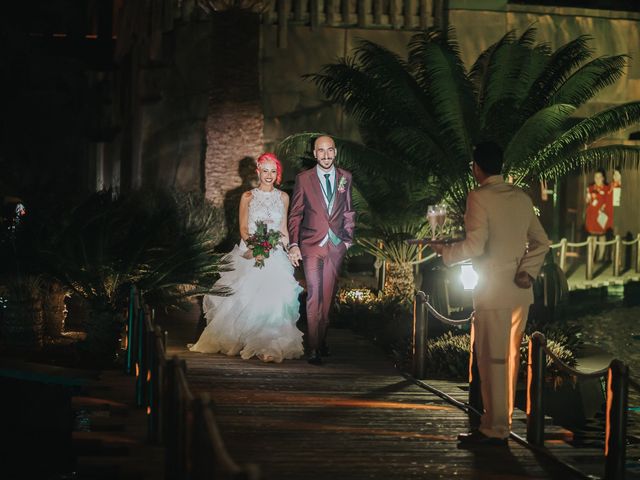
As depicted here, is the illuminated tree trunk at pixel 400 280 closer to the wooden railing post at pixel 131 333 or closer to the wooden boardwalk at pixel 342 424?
the wooden boardwalk at pixel 342 424

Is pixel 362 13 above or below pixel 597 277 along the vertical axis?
above

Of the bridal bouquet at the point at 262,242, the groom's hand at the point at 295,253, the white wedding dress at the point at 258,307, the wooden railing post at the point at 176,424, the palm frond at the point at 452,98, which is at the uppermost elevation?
the palm frond at the point at 452,98

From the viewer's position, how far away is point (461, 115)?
15539mm

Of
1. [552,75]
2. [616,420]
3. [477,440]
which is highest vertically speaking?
[552,75]

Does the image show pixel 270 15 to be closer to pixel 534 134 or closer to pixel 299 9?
pixel 299 9

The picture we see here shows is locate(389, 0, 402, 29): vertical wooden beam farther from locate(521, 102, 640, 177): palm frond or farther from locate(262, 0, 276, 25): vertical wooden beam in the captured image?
locate(521, 102, 640, 177): palm frond

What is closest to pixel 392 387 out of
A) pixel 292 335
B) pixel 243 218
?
pixel 292 335

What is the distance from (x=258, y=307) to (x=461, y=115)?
5.24 meters

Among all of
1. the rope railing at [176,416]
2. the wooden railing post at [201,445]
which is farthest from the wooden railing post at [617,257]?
the wooden railing post at [201,445]

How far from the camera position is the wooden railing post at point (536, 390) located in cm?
795

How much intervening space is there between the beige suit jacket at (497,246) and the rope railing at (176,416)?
2088 mm

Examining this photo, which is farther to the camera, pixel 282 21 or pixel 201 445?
pixel 282 21

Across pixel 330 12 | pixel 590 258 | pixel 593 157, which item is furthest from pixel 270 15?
pixel 590 258

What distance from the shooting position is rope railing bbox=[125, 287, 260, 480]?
4.62m
